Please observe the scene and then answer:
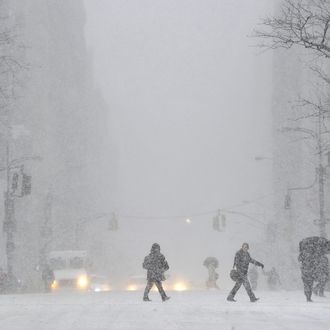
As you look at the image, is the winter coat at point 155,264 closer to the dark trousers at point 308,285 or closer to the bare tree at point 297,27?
the dark trousers at point 308,285

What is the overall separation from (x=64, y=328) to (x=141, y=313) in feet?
9.27

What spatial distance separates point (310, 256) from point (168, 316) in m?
6.70

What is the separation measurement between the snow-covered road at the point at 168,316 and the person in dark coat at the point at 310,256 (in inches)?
63.0

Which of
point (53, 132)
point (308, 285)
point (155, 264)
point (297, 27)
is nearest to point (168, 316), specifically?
point (155, 264)

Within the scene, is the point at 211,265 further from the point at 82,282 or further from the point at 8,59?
the point at 8,59

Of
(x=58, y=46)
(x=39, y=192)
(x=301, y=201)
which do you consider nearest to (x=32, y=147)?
(x=39, y=192)

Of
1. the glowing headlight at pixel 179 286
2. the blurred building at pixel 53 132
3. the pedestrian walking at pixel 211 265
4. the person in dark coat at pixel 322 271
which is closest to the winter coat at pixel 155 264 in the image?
the person in dark coat at pixel 322 271

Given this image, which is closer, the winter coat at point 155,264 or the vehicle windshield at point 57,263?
the winter coat at point 155,264

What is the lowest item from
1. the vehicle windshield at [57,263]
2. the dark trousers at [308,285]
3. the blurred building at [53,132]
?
the dark trousers at [308,285]

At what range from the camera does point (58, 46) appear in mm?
118375

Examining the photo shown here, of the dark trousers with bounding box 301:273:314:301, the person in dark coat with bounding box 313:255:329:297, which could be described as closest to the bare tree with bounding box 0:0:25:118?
the dark trousers with bounding box 301:273:314:301

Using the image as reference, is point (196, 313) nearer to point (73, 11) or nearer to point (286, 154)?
point (286, 154)

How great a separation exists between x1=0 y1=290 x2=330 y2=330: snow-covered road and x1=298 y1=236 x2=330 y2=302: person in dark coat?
5.25ft

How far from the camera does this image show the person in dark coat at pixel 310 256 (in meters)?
20.5
